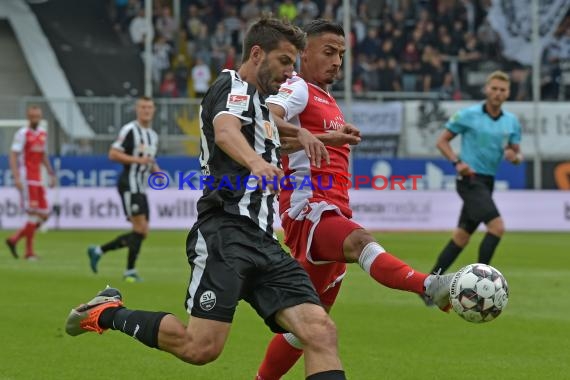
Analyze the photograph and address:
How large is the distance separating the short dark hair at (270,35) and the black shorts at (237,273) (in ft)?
3.06

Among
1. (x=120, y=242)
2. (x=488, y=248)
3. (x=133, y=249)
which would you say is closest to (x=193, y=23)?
(x=120, y=242)

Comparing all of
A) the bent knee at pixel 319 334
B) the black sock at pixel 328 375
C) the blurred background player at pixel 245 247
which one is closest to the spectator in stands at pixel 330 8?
the blurred background player at pixel 245 247

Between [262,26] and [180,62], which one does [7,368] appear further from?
[180,62]

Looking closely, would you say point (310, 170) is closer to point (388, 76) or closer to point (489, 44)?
point (388, 76)

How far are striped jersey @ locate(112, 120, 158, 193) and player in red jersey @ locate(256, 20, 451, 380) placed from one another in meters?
8.00

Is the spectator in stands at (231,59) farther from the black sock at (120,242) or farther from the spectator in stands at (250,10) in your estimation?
the black sock at (120,242)

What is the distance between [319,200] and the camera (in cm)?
732

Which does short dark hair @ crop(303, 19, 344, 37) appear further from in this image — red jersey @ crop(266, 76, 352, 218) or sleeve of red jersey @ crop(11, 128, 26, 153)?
sleeve of red jersey @ crop(11, 128, 26, 153)

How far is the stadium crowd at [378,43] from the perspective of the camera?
31953 mm

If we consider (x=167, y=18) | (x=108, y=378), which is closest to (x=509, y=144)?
(x=108, y=378)

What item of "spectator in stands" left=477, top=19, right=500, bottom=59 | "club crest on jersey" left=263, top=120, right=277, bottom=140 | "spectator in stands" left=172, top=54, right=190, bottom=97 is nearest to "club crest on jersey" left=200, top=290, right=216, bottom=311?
"club crest on jersey" left=263, top=120, right=277, bottom=140

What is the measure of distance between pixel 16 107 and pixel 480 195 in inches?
756

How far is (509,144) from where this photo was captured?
13.8 m

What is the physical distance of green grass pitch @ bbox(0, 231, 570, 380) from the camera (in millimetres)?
8156
